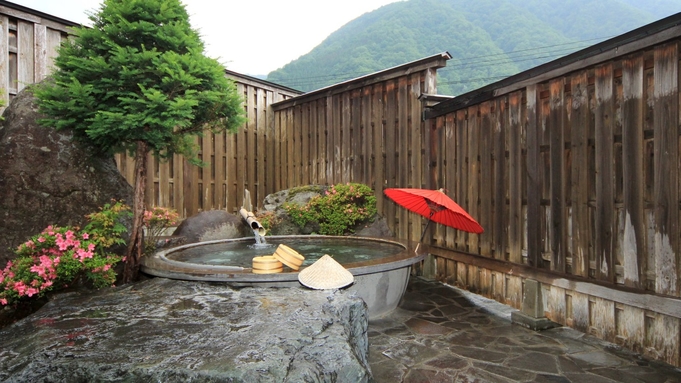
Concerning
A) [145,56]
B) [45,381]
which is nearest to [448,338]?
[45,381]

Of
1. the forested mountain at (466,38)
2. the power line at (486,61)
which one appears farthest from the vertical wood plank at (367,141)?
the forested mountain at (466,38)

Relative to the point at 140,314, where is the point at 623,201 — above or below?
above

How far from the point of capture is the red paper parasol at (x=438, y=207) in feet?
16.9

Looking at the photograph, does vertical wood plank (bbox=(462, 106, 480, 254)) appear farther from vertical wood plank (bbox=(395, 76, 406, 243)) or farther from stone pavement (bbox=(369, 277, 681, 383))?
vertical wood plank (bbox=(395, 76, 406, 243))

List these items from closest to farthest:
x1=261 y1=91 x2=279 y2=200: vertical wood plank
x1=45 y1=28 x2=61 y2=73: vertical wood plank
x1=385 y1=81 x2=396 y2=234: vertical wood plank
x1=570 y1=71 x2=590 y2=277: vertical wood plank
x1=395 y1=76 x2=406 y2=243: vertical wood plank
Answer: x1=570 y1=71 x2=590 y2=277: vertical wood plank < x1=45 y1=28 x2=61 y2=73: vertical wood plank < x1=395 y1=76 x2=406 y2=243: vertical wood plank < x1=385 y1=81 x2=396 y2=234: vertical wood plank < x1=261 y1=91 x2=279 y2=200: vertical wood plank

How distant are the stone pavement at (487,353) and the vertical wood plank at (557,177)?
35.5 inches

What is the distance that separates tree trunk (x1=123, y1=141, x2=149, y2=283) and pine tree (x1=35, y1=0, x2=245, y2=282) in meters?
0.01

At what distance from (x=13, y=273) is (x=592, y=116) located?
20.1 ft

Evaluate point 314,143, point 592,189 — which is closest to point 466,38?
point 314,143

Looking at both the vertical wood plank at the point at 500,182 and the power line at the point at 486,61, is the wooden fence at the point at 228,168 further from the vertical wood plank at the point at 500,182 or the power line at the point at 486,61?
the power line at the point at 486,61

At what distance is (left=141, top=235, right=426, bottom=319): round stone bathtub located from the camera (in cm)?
422

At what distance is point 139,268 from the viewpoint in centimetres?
500

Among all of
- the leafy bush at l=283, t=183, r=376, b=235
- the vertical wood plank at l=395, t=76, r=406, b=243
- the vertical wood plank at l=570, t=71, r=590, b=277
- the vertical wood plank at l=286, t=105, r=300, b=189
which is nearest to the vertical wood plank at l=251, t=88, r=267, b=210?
the vertical wood plank at l=286, t=105, r=300, b=189

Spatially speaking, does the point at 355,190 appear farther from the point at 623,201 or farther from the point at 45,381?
the point at 45,381
